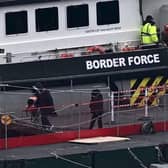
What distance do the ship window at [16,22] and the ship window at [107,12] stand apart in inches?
72.0

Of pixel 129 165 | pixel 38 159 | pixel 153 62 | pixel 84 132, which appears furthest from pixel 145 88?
pixel 38 159

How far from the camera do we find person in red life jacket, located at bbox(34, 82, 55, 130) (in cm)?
1821

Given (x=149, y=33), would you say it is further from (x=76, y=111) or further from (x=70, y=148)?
(x=70, y=148)

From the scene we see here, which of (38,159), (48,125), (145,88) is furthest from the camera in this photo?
(145,88)

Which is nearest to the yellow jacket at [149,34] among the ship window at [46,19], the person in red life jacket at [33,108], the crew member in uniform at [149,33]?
the crew member in uniform at [149,33]

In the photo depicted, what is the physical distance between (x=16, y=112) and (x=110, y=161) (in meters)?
3.55

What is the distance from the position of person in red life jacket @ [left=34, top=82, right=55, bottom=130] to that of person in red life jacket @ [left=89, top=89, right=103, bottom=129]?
0.88 m

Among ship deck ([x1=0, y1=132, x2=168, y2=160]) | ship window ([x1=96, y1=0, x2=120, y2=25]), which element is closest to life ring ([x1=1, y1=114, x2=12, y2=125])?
ship deck ([x1=0, y1=132, x2=168, y2=160])

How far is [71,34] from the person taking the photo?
2073 cm

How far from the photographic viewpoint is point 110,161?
16031 millimetres

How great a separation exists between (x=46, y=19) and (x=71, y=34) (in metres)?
0.70

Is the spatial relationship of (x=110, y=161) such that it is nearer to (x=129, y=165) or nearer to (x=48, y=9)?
(x=129, y=165)

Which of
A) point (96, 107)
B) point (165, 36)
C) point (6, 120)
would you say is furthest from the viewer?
point (165, 36)

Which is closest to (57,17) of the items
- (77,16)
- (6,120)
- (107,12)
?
(77,16)
